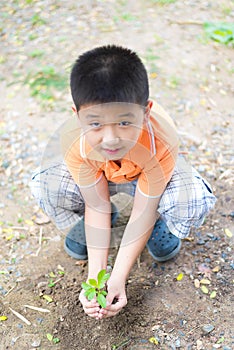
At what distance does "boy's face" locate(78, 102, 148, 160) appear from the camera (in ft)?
4.61

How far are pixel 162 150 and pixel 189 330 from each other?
2.10 ft

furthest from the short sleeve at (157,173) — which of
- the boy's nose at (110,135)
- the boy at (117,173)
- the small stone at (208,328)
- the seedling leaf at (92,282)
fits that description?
the small stone at (208,328)

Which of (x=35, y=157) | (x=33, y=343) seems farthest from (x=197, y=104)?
(x=33, y=343)

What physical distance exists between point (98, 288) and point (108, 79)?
0.65 m

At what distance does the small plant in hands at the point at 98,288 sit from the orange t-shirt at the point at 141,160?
0.33 meters

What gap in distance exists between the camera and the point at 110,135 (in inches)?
56.3

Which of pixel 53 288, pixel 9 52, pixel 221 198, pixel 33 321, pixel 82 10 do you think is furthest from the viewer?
pixel 82 10

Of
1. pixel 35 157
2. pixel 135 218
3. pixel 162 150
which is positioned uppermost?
pixel 162 150

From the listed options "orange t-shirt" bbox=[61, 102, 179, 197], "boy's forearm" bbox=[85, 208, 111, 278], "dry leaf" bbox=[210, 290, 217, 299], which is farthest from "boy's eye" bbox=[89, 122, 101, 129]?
"dry leaf" bbox=[210, 290, 217, 299]

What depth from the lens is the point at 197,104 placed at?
2881 mm

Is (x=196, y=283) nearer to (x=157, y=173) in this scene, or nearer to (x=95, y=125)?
(x=157, y=173)

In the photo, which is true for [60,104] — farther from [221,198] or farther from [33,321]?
[33,321]

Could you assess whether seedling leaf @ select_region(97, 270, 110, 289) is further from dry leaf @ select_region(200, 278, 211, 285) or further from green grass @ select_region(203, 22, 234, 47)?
green grass @ select_region(203, 22, 234, 47)

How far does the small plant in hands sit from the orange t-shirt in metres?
0.33
